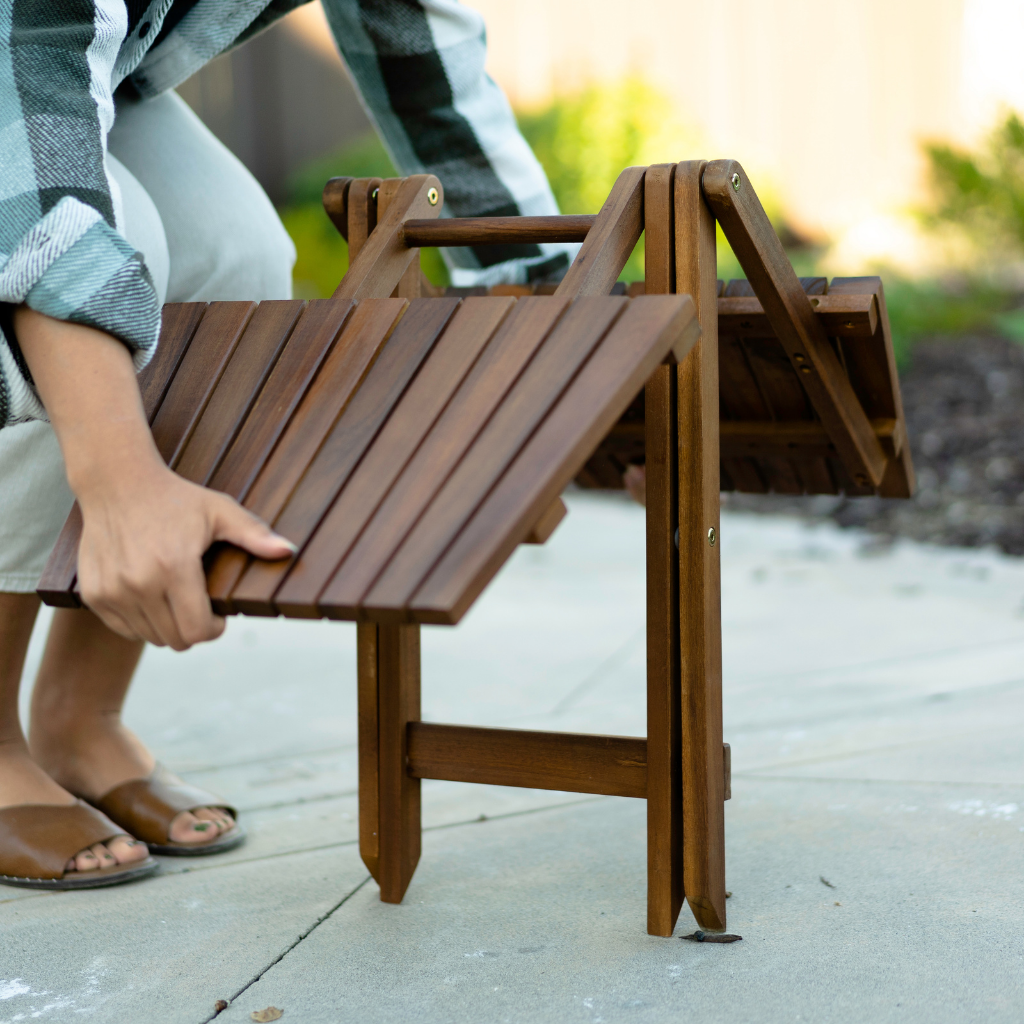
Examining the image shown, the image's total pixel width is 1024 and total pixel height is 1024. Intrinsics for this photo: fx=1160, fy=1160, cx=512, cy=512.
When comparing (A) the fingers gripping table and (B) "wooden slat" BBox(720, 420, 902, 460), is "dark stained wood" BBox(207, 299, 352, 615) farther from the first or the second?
(B) "wooden slat" BBox(720, 420, 902, 460)

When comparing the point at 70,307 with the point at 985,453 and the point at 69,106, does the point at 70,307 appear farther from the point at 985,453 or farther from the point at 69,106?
the point at 985,453

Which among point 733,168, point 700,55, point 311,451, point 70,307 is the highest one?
point 700,55

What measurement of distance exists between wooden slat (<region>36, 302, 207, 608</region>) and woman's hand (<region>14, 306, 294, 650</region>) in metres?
0.03

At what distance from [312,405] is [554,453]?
11.5 inches

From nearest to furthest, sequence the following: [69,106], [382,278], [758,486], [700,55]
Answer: [69,106] → [382,278] → [758,486] → [700,55]

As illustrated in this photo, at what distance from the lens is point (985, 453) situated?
4707mm

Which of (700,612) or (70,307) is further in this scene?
(700,612)

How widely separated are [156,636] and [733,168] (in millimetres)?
775

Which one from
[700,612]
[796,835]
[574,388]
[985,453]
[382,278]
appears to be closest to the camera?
[574,388]

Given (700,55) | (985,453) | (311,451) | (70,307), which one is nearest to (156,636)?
(311,451)

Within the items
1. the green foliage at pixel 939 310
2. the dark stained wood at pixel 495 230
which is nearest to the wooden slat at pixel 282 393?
the dark stained wood at pixel 495 230

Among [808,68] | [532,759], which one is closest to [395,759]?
[532,759]

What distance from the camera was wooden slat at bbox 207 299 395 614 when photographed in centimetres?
104

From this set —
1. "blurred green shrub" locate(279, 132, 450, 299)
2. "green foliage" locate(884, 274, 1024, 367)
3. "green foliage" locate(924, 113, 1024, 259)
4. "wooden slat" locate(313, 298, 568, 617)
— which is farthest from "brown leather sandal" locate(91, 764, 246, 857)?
"green foliage" locate(924, 113, 1024, 259)
